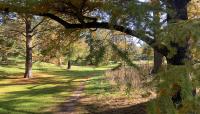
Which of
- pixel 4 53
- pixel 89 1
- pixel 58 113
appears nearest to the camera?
pixel 89 1

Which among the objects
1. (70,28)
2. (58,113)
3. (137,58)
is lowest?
(58,113)

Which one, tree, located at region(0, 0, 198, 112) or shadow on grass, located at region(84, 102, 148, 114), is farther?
shadow on grass, located at region(84, 102, 148, 114)

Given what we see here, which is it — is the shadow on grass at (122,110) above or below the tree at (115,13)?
below

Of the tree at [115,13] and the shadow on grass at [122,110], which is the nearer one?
the tree at [115,13]

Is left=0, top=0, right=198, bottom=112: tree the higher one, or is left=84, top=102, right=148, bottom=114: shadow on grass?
left=0, top=0, right=198, bottom=112: tree

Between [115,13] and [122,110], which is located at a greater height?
[115,13]

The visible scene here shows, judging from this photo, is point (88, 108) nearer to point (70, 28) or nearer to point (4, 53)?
point (70, 28)

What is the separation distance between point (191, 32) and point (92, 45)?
17.9 ft

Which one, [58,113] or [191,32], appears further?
[58,113]

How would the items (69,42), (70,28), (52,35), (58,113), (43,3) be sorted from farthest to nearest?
1. (52,35)
2. (58,113)
3. (69,42)
4. (70,28)
5. (43,3)

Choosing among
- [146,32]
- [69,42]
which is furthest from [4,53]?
[146,32]

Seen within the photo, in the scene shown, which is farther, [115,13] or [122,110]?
[122,110]

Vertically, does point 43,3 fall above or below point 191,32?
above

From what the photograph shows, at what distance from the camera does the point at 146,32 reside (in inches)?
352
